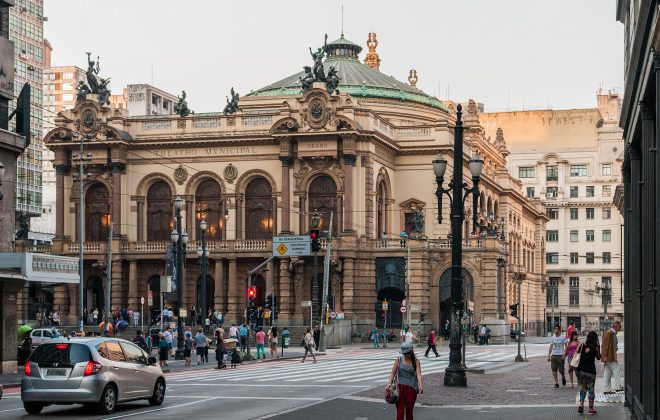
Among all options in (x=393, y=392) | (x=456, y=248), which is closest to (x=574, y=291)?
(x=456, y=248)

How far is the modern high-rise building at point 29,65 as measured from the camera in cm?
11719

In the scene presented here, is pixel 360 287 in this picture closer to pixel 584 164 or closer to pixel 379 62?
pixel 379 62

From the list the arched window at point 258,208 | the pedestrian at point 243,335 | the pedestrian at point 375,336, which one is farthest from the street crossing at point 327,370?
the arched window at point 258,208

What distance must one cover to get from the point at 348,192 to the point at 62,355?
5370cm

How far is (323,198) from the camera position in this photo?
81.0 m

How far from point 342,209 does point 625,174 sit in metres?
51.9

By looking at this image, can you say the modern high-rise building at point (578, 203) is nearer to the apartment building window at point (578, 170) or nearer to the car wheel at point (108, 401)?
the apartment building window at point (578, 170)

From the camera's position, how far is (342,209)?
79125mm

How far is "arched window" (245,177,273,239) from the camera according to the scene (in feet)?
271

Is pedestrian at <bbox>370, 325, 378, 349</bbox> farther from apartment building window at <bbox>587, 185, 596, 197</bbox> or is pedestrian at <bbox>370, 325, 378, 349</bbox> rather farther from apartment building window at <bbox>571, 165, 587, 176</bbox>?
apartment building window at <bbox>571, 165, 587, 176</bbox>

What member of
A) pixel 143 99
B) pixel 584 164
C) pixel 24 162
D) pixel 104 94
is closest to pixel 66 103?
pixel 143 99

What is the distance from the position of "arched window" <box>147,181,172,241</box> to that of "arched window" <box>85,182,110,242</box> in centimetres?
296

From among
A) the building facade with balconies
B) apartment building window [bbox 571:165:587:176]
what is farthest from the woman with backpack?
apartment building window [bbox 571:165:587:176]

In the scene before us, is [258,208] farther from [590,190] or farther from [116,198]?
[590,190]
